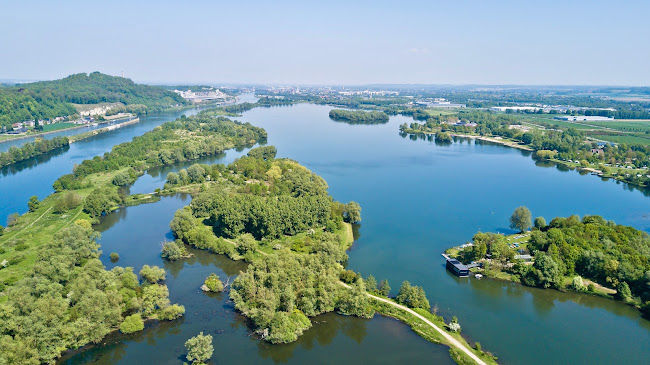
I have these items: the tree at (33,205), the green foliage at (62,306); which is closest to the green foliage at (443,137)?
the tree at (33,205)

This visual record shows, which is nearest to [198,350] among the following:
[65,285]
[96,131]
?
[65,285]

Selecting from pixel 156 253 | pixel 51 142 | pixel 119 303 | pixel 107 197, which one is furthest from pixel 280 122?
pixel 119 303

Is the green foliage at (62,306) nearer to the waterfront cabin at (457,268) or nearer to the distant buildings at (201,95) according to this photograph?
the waterfront cabin at (457,268)

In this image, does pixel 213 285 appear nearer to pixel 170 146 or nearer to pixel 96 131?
pixel 170 146

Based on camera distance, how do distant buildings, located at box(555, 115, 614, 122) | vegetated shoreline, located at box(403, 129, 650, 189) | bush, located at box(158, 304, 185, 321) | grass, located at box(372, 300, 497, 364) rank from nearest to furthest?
grass, located at box(372, 300, 497, 364)
bush, located at box(158, 304, 185, 321)
vegetated shoreline, located at box(403, 129, 650, 189)
distant buildings, located at box(555, 115, 614, 122)

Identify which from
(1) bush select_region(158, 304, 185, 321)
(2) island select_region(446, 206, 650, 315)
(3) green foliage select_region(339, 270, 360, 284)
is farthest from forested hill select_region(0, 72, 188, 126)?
(2) island select_region(446, 206, 650, 315)

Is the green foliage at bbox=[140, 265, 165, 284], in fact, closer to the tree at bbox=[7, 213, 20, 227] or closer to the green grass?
the tree at bbox=[7, 213, 20, 227]
